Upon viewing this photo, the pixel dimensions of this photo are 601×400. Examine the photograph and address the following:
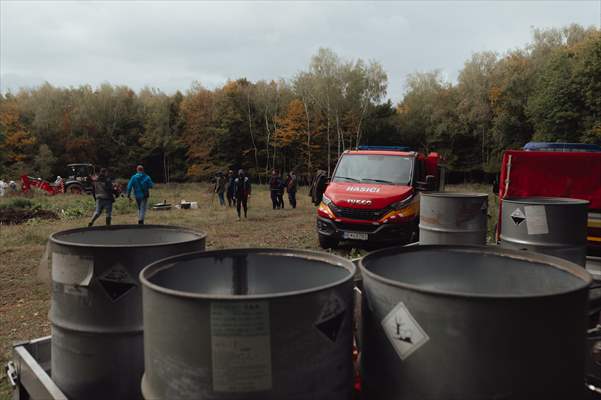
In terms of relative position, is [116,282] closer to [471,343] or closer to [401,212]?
[471,343]

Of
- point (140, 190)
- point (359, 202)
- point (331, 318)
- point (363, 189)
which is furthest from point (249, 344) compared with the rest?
point (140, 190)

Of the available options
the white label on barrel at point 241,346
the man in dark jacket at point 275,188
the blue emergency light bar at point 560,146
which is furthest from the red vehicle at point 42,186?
the white label on barrel at point 241,346

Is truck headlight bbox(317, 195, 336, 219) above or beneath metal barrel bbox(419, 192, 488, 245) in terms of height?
beneath

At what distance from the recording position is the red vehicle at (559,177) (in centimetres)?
650

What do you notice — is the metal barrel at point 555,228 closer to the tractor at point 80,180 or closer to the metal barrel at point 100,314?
the metal barrel at point 100,314

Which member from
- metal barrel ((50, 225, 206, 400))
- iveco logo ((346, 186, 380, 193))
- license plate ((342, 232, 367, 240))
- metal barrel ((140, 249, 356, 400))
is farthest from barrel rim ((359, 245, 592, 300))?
iveco logo ((346, 186, 380, 193))

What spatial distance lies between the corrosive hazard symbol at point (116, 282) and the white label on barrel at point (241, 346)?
1041 millimetres

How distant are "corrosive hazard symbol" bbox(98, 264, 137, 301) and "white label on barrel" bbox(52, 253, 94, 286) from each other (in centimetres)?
8

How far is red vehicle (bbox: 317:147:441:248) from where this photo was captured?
34.0ft

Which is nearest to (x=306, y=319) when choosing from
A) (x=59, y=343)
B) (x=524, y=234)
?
(x=59, y=343)

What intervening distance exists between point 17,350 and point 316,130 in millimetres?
56880

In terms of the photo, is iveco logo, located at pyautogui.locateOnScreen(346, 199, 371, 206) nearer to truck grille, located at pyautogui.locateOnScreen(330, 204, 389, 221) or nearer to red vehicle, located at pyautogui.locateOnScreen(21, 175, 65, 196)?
truck grille, located at pyautogui.locateOnScreen(330, 204, 389, 221)

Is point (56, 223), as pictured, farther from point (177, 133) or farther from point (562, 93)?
point (177, 133)

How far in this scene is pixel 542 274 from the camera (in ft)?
8.12
